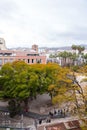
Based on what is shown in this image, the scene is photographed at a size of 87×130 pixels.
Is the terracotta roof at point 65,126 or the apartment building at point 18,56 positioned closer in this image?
the terracotta roof at point 65,126

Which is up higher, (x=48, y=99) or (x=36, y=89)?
(x=36, y=89)

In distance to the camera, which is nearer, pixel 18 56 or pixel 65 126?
pixel 65 126

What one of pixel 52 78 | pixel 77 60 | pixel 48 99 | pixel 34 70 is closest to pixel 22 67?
pixel 34 70

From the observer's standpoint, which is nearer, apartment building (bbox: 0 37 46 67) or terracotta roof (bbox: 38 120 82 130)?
terracotta roof (bbox: 38 120 82 130)

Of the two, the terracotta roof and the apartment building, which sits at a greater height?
the apartment building

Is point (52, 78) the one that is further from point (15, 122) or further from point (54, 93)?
point (15, 122)

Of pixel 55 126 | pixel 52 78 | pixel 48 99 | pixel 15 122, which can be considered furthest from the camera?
pixel 48 99

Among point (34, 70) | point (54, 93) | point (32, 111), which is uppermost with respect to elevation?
point (34, 70)

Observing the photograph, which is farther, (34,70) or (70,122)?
(34,70)

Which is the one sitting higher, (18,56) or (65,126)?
(18,56)

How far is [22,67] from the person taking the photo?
111 ft

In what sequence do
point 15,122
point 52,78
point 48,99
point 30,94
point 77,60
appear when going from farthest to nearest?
point 77,60, point 48,99, point 52,78, point 30,94, point 15,122

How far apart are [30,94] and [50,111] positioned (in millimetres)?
3465

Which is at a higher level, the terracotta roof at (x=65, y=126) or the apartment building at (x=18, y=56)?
the apartment building at (x=18, y=56)
